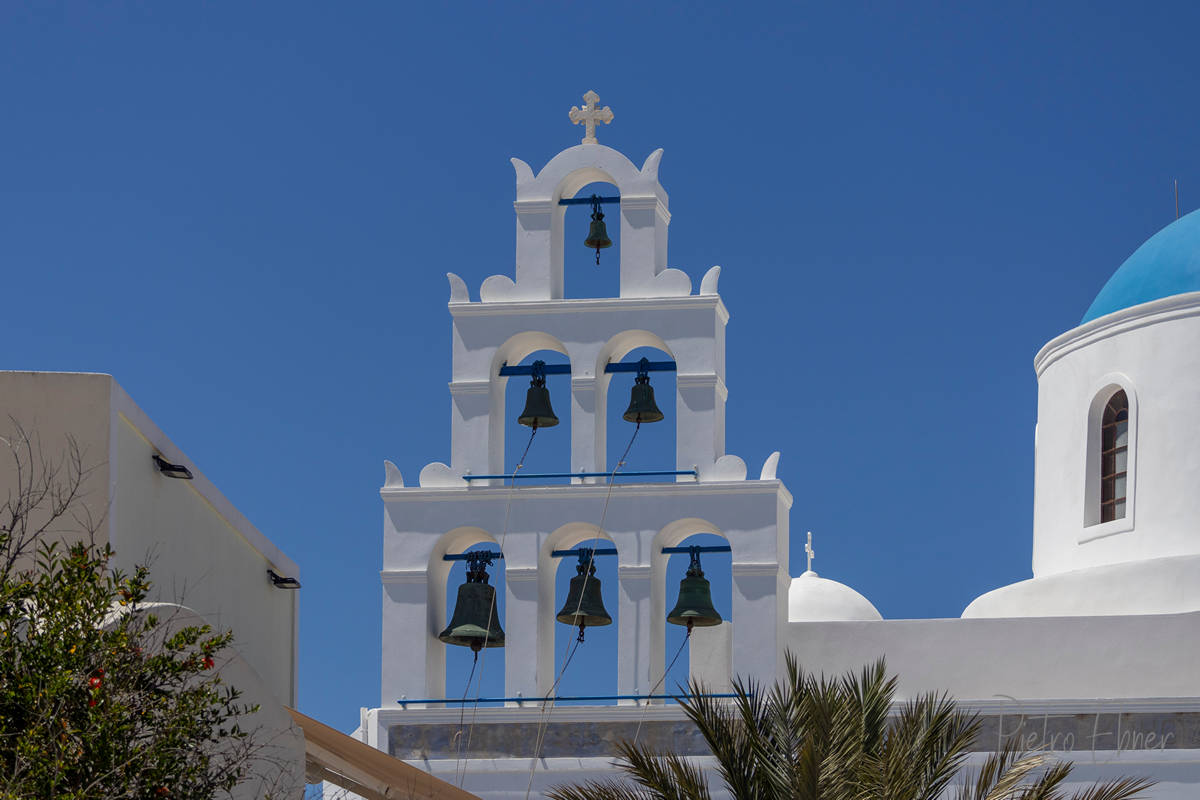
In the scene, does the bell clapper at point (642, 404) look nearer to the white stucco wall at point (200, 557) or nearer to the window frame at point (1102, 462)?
the white stucco wall at point (200, 557)

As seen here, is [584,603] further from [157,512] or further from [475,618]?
[157,512]

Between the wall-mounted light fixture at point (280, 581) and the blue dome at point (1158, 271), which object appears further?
the blue dome at point (1158, 271)

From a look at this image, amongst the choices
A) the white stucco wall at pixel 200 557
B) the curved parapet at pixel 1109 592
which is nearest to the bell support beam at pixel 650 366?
the white stucco wall at pixel 200 557

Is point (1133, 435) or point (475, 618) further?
point (1133, 435)

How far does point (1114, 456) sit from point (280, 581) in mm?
8777

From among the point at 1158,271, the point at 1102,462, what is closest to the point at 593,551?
the point at 1102,462

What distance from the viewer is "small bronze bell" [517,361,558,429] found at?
17656 mm

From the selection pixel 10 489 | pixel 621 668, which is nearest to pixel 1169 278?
pixel 621 668

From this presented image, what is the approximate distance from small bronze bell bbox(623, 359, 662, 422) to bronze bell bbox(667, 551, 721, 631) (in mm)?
1261

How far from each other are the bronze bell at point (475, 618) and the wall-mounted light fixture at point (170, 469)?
5.09 meters

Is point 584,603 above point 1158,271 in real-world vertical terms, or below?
below

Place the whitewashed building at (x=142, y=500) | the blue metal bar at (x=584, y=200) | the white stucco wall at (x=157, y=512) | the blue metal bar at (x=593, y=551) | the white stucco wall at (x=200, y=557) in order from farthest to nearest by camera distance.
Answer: the blue metal bar at (x=584, y=200) < the blue metal bar at (x=593, y=551) < the white stucco wall at (x=200, y=557) < the white stucco wall at (x=157, y=512) < the whitewashed building at (x=142, y=500)

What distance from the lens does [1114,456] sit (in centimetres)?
2100

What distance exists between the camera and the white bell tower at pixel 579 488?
17.5 metres
